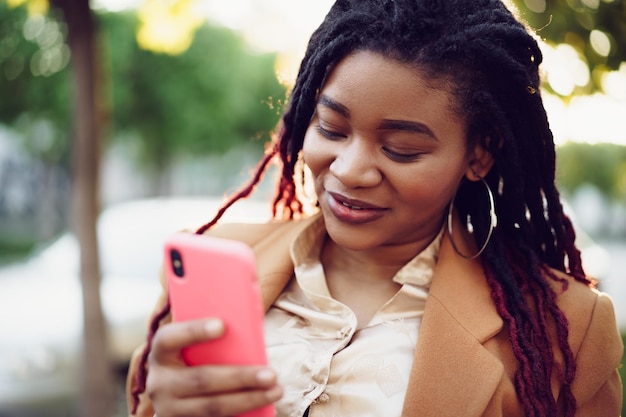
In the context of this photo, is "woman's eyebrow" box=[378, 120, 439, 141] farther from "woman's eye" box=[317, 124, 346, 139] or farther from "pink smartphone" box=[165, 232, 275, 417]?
"pink smartphone" box=[165, 232, 275, 417]

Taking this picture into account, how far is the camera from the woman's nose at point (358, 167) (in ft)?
5.97

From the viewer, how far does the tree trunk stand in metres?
4.20

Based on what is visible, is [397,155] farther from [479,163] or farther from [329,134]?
[479,163]

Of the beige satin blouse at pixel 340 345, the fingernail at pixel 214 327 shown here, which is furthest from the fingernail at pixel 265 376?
the beige satin blouse at pixel 340 345

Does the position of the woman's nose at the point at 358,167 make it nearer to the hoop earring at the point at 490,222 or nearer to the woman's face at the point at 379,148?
the woman's face at the point at 379,148

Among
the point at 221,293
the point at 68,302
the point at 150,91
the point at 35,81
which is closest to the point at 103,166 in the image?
the point at 68,302

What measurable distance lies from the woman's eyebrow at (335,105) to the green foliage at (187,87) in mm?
14491

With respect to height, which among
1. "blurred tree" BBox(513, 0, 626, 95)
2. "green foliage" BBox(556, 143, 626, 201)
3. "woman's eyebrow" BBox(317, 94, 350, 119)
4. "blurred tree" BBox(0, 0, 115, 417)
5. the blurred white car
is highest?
"blurred tree" BBox(513, 0, 626, 95)

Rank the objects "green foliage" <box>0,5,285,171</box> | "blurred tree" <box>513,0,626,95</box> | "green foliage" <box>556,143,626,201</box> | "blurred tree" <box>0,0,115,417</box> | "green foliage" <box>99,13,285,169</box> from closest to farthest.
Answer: "blurred tree" <box>513,0,626,95</box>, "blurred tree" <box>0,0,115,417</box>, "green foliage" <box>0,5,285,171</box>, "green foliage" <box>99,13,285,169</box>, "green foliage" <box>556,143,626,201</box>

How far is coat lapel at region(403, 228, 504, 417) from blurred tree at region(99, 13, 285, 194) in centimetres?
1443

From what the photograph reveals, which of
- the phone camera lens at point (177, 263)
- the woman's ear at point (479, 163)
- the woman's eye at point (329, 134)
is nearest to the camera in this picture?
the phone camera lens at point (177, 263)

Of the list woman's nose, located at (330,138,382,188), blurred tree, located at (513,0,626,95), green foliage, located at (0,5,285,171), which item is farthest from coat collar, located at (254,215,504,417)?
green foliage, located at (0,5,285,171)

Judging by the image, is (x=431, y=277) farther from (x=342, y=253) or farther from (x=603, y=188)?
(x=603, y=188)

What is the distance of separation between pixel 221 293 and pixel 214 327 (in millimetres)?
73
